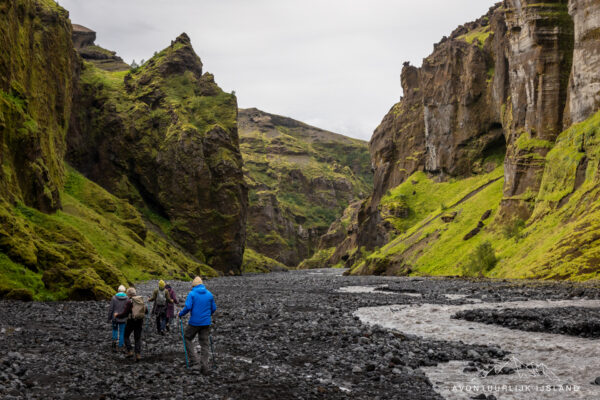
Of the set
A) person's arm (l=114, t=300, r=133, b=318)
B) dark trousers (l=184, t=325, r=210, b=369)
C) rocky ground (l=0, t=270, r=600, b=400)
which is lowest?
rocky ground (l=0, t=270, r=600, b=400)

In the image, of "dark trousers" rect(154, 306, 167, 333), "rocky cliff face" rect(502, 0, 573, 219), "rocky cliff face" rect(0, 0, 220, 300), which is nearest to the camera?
"dark trousers" rect(154, 306, 167, 333)

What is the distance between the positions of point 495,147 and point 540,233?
2862 inches

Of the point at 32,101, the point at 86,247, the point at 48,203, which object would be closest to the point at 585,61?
the point at 86,247

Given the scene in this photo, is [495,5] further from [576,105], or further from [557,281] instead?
[557,281]

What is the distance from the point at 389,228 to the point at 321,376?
397 feet

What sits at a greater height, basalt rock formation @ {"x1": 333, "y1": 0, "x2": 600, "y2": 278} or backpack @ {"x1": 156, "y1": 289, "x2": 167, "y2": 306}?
basalt rock formation @ {"x1": 333, "y1": 0, "x2": 600, "y2": 278}

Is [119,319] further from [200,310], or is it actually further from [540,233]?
[540,233]

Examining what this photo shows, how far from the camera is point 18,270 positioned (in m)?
29.8

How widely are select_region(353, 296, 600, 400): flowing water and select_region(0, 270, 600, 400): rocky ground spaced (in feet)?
2.80

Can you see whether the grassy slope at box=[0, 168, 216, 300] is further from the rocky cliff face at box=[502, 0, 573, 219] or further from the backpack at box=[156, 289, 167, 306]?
the rocky cliff face at box=[502, 0, 573, 219]

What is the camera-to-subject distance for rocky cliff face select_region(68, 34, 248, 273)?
113 meters

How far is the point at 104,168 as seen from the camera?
365ft

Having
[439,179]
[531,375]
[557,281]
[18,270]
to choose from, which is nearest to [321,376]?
[531,375]

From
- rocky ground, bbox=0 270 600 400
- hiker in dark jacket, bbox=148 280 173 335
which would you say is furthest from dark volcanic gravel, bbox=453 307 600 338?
hiker in dark jacket, bbox=148 280 173 335
